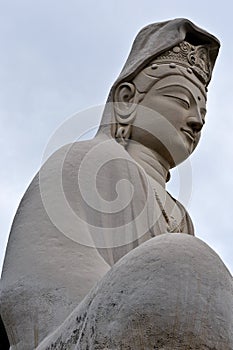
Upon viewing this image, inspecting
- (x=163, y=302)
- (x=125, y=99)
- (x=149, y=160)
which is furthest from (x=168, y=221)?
(x=163, y=302)

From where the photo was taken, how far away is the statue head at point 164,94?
5.48 meters

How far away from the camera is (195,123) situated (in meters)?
5.55

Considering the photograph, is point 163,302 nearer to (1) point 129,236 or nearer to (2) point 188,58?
(1) point 129,236

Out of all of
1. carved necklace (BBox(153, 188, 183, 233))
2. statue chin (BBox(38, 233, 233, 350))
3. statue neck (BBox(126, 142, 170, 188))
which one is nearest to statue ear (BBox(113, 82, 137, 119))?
statue neck (BBox(126, 142, 170, 188))

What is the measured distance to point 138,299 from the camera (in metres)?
3.27

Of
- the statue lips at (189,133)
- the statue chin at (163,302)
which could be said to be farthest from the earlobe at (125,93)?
the statue chin at (163,302)

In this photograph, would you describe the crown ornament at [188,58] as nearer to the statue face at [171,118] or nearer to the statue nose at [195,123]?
the statue face at [171,118]

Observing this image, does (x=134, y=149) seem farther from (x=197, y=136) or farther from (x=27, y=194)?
(x=27, y=194)

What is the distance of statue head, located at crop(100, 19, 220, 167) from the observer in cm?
548

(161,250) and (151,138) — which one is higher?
(151,138)

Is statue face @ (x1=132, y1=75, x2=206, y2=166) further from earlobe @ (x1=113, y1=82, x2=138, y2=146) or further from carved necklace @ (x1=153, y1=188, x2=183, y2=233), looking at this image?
carved necklace @ (x1=153, y1=188, x2=183, y2=233)

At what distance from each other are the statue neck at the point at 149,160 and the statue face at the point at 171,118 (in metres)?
0.03

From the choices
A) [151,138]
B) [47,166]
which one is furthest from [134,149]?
[47,166]

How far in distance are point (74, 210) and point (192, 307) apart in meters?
1.36
